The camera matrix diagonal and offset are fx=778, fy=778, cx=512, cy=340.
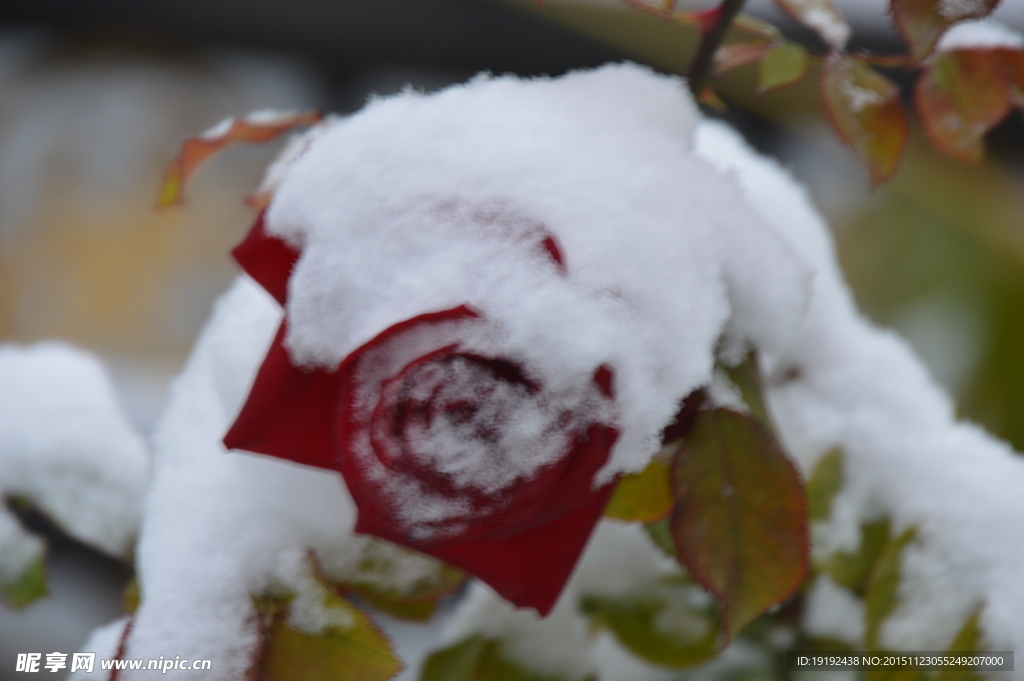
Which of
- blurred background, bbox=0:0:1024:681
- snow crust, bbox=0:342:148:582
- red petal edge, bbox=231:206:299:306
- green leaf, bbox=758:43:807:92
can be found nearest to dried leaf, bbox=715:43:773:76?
green leaf, bbox=758:43:807:92

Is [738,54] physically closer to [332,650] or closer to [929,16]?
[929,16]

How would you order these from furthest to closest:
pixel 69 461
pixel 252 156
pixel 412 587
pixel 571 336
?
pixel 252 156 < pixel 69 461 < pixel 412 587 < pixel 571 336

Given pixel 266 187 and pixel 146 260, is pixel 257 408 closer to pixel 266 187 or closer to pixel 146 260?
pixel 266 187

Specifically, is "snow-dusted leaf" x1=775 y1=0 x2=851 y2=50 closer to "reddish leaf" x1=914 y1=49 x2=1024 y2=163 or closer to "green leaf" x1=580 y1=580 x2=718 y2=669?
"reddish leaf" x1=914 y1=49 x2=1024 y2=163

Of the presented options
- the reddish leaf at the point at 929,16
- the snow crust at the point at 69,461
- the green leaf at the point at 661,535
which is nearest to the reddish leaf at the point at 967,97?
the reddish leaf at the point at 929,16

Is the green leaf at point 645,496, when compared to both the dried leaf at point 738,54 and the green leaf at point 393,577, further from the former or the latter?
the dried leaf at point 738,54

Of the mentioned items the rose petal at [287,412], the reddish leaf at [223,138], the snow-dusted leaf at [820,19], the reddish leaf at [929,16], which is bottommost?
the rose petal at [287,412]

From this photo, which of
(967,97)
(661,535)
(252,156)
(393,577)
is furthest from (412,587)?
(252,156)
